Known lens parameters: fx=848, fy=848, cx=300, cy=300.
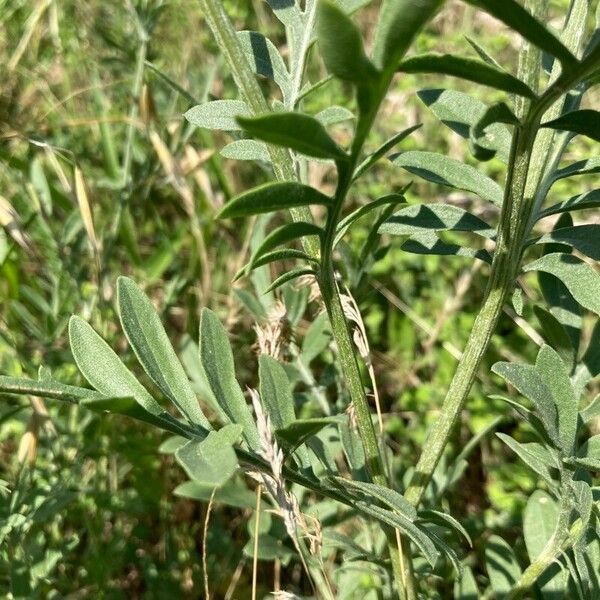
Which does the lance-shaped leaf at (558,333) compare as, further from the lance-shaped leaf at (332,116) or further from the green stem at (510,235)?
the lance-shaped leaf at (332,116)

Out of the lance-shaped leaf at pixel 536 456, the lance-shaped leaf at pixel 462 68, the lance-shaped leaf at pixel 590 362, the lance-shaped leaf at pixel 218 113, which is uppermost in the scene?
the lance-shaped leaf at pixel 218 113

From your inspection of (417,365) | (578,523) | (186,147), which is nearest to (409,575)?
(578,523)

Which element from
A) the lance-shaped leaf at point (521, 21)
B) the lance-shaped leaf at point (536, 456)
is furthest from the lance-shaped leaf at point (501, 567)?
the lance-shaped leaf at point (521, 21)

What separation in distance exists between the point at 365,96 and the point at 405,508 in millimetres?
428

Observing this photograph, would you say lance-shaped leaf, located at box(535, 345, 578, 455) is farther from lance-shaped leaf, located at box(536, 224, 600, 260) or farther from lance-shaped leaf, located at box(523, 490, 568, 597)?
lance-shaped leaf, located at box(523, 490, 568, 597)

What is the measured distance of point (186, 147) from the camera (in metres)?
2.33

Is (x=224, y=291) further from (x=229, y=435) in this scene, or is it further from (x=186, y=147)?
(x=229, y=435)

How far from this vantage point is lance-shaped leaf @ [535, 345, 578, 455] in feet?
3.04

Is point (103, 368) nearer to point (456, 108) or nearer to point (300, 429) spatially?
point (300, 429)

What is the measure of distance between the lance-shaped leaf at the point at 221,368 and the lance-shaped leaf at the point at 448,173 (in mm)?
290

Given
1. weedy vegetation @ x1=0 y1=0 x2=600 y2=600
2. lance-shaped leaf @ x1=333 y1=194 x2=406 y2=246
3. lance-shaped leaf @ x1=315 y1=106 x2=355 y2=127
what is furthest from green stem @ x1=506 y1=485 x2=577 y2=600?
lance-shaped leaf @ x1=315 y1=106 x2=355 y2=127

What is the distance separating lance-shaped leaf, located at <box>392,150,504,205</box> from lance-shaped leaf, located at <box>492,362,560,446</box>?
8.8 inches

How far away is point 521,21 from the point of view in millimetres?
625

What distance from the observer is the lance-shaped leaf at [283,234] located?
2.36ft
